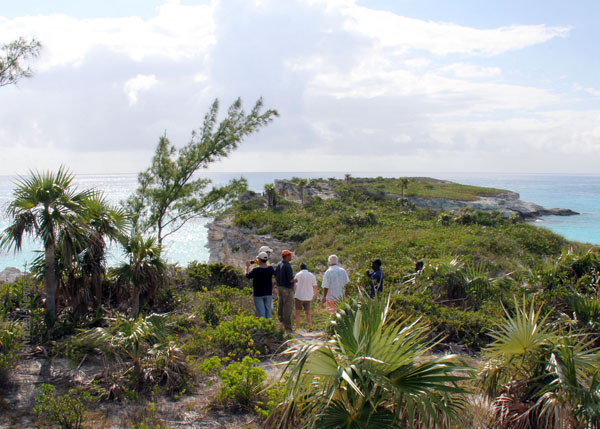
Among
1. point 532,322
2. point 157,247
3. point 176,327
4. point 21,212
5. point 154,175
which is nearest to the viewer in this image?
point 532,322

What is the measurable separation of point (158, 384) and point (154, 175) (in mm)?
12080

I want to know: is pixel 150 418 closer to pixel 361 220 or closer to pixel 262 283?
pixel 262 283

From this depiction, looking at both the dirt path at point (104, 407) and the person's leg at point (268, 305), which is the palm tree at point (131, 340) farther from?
the person's leg at point (268, 305)

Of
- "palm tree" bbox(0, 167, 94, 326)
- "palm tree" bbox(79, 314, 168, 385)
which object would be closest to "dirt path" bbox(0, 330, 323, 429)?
"palm tree" bbox(79, 314, 168, 385)

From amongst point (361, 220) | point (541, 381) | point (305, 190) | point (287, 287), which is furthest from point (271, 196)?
point (541, 381)

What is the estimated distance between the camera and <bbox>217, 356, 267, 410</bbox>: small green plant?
574 cm

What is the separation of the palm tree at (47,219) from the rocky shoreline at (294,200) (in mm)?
16099

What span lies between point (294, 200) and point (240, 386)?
48.1 meters

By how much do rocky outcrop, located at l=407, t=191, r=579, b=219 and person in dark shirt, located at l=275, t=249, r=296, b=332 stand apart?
162 ft

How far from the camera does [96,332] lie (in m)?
7.15

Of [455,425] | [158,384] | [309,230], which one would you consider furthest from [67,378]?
[309,230]

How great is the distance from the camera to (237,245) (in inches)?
1190

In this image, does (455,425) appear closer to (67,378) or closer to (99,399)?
(99,399)

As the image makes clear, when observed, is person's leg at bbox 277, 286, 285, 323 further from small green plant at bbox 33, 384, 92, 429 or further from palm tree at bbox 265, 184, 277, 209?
palm tree at bbox 265, 184, 277, 209
